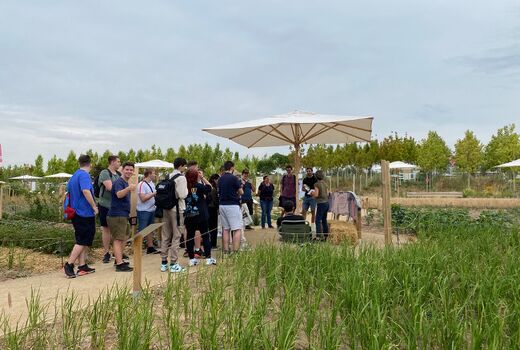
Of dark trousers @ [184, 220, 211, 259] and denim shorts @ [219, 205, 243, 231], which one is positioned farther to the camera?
denim shorts @ [219, 205, 243, 231]

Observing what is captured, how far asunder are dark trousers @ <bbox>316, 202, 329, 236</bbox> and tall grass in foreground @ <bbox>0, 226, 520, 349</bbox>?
315 centimetres

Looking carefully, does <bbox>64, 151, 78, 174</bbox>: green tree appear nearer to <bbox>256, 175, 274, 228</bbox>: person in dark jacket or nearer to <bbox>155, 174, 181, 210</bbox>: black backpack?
<bbox>256, 175, 274, 228</bbox>: person in dark jacket

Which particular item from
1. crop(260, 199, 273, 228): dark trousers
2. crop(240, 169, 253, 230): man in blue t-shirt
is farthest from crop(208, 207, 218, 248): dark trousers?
crop(260, 199, 273, 228): dark trousers

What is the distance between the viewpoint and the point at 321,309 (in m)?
3.36

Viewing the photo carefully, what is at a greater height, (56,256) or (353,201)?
(353,201)

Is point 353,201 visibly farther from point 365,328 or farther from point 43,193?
point 43,193

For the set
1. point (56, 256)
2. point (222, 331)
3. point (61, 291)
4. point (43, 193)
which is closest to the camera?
point (222, 331)

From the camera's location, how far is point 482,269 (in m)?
3.84

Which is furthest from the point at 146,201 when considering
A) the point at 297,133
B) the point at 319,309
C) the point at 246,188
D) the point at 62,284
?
the point at 319,309

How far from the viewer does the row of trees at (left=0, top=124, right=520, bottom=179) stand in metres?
30.6

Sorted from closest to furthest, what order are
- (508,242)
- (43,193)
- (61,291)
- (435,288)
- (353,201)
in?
(435,288) → (61,291) → (508,242) → (353,201) → (43,193)

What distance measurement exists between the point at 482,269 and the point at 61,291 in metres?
4.21

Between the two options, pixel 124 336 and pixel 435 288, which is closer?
pixel 124 336

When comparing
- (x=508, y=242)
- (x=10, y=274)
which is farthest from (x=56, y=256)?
(x=508, y=242)
